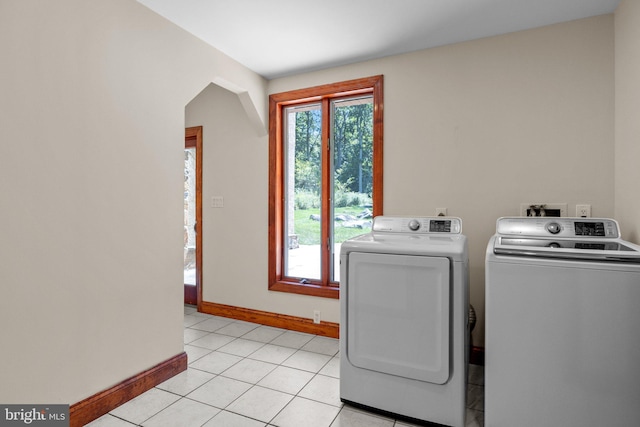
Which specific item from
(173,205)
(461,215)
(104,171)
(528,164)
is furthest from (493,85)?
(104,171)

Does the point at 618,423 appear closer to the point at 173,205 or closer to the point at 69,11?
the point at 173,205

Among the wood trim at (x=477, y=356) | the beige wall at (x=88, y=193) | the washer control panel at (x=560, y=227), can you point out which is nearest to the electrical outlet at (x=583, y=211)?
the washer control panel at (x=560, y=227)

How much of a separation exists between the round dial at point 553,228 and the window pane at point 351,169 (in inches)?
52.4

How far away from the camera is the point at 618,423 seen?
1.43m

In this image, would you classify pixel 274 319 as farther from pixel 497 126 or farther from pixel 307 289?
pixel 497 126

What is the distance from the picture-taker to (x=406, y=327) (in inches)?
70.7

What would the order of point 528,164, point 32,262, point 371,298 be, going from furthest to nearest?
point 528,164 → point 371,298 → point 32,262

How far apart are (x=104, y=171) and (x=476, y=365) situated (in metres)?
2.79

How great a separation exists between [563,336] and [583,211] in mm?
1092

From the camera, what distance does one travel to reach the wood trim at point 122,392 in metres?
1.77

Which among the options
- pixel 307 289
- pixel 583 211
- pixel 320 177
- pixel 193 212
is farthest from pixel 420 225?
pixel 193 212

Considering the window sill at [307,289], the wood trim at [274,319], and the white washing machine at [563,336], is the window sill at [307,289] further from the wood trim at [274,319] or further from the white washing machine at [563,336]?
the white washing machine at [563,336]

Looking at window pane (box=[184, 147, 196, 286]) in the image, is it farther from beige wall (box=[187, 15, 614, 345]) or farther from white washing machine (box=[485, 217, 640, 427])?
white washing machine (box=[485, 217, 640, 427])

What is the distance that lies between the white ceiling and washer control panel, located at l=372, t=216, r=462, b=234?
1.31 meters
